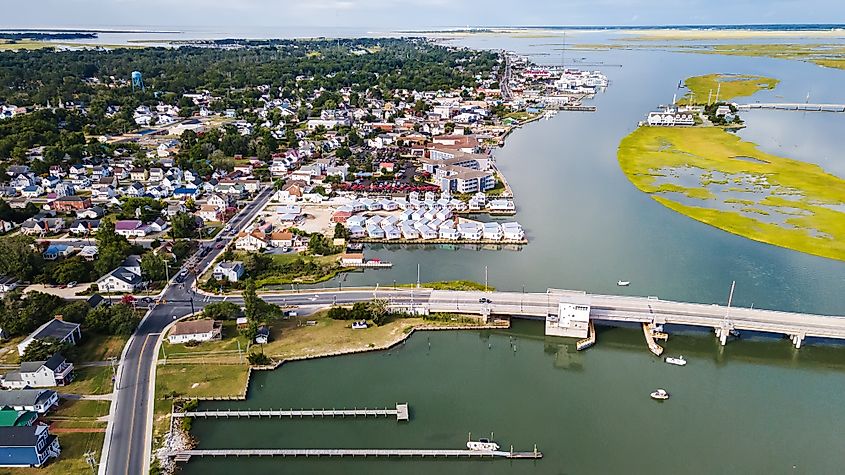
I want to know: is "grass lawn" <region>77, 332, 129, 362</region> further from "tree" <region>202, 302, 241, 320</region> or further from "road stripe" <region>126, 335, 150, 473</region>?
"tree" <region>202, 302, 241, 320</region>

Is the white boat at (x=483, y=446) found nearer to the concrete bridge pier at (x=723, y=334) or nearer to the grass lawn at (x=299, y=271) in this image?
the concrete bridge pier at (x=723, y=334)

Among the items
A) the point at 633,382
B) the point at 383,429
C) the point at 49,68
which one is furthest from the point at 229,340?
the point at 49,68

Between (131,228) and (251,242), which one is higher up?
(131,228)

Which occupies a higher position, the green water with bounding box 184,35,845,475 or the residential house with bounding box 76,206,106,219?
the residential house with bounding box 76,206,106,219

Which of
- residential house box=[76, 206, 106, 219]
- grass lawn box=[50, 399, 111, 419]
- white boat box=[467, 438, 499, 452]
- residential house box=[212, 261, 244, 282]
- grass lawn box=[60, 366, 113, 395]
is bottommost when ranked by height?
white boat box=[467, 438, 499, 452]

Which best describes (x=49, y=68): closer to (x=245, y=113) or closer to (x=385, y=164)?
(x=245, y=113)

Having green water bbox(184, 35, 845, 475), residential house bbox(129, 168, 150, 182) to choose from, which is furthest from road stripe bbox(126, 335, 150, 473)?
residential house bbox(129, 168, 150, 182)

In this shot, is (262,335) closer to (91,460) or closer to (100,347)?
(100,347)

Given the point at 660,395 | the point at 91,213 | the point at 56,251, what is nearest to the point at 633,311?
the point at 660,395
